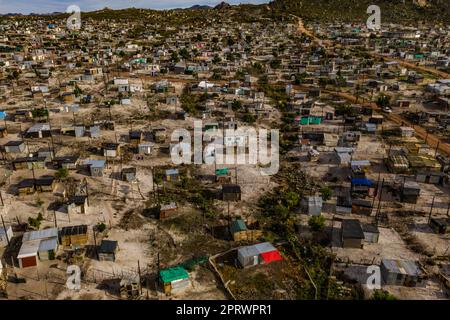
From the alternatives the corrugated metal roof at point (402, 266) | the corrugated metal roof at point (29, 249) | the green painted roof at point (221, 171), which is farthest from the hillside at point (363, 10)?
the corrugated metal roof at point (29, 249)

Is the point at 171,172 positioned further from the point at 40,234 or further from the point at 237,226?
the point at 40,234

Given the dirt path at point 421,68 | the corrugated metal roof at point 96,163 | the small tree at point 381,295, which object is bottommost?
the small tree at point 381,295

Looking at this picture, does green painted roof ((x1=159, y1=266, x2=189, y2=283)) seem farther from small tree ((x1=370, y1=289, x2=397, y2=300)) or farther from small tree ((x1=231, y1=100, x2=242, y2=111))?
small tree ((x1=231, y1=100, x2=242, y2=111))

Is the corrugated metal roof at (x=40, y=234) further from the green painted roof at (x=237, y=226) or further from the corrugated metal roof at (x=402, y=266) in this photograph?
the corrugated metal roof at (x=402, y=266)

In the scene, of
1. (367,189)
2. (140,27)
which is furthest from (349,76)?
(140,27)

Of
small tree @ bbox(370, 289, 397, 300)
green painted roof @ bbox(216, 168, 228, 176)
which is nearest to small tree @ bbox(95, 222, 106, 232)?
green painted roof @ bbox(216, 168, 228, 176)

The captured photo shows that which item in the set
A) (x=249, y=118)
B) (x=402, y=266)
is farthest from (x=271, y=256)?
(x=249, y=118)
